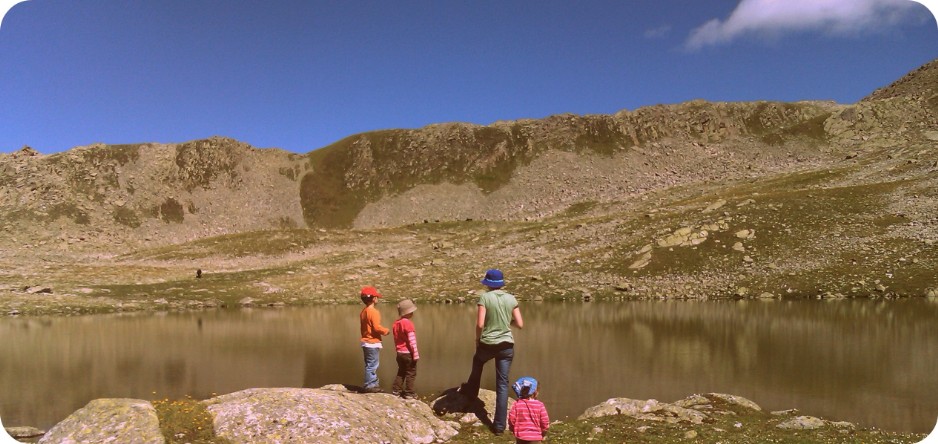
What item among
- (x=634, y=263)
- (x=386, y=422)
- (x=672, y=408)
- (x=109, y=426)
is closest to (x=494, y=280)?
(x=386, y=422)

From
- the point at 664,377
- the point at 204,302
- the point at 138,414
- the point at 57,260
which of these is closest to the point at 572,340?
the point at 664,377

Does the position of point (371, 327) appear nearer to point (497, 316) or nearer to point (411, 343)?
point (411, 343)

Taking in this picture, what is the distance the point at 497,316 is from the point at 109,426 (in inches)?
347

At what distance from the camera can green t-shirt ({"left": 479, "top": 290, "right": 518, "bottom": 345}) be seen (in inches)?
573

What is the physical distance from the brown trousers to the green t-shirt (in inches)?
97.0

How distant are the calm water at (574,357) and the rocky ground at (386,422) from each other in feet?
8.77

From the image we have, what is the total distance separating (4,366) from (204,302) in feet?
98.5

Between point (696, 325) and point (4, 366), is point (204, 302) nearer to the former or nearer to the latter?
point (4, 366)

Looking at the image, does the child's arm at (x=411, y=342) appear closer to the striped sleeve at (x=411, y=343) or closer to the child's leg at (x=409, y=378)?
the striped sleeve at (x=411, y=343)

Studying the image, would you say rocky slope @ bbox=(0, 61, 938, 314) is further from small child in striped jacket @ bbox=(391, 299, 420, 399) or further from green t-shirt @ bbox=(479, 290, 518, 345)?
green t-shirt @ bbox=(479, 290, 518, 345)

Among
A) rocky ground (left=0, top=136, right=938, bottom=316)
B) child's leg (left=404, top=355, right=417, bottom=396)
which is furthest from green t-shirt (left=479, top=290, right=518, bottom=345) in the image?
rocky ground (left=0, top=136, right=938, bottom=316)

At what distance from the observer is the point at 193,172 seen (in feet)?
442

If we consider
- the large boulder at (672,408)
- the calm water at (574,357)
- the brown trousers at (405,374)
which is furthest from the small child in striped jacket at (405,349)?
the large boulder at (672,408)

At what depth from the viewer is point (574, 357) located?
1063 inches
